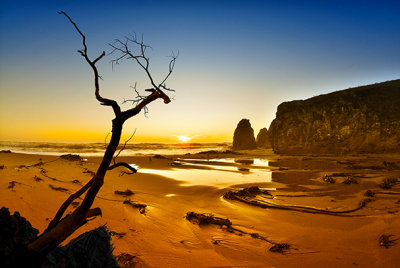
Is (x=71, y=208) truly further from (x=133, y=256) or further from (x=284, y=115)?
(x=284, y=115)

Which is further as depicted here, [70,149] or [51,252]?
[70,149]

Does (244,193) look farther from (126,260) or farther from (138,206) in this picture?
(126,260)

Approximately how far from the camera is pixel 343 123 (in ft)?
112

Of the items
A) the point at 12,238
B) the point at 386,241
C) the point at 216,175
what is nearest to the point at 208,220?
the point at 386,241

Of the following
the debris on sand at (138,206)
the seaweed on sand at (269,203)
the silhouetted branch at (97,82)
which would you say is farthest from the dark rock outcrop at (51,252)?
the seaweed on sand at (269,203)

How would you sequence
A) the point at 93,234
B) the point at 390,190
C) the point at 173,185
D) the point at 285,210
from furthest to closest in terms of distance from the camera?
1. the point at 173,185
2. the point at 390,190
3. the point at 285,210
4. the point at 93,234

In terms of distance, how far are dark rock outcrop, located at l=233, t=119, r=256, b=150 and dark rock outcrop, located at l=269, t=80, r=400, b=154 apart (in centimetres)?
3515

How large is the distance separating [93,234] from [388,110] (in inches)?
1646

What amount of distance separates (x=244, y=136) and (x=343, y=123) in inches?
1768

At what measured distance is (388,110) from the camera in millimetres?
31469

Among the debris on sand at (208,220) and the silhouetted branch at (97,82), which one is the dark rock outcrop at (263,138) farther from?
the silhouetted branch at (97,82)

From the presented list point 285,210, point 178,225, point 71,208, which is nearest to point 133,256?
point 178,225

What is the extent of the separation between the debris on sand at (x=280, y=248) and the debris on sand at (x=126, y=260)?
2.91 meters

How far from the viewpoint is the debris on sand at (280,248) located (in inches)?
180
